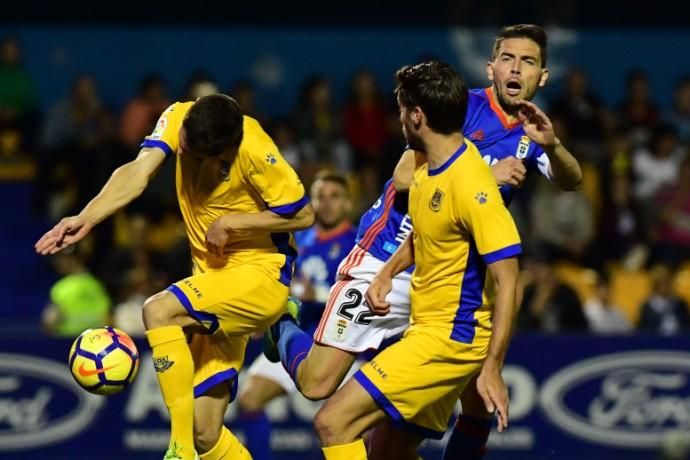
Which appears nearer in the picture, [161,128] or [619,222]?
[161,128]

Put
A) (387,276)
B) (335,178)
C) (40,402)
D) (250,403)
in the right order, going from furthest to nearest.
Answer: (40,402) < (335,178) < (250,403) < (387,276)

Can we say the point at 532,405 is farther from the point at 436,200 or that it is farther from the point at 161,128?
the point at 436,200

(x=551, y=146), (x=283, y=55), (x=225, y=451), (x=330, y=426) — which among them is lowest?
(x=225, y=451)

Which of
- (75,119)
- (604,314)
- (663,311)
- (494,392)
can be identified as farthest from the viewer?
(75,119)

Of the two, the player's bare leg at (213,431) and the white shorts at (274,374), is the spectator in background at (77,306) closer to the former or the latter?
the white shorts at (274,374)

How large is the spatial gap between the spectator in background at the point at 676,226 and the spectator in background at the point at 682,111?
1439mm

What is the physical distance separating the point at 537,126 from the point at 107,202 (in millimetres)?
1995

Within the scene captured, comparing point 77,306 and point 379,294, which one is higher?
point 379,294

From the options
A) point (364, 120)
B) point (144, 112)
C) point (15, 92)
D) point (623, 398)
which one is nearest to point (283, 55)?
point (364, 120)

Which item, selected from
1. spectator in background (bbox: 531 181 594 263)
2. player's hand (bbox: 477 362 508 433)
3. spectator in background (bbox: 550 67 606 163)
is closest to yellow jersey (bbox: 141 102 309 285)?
player's hand (bbox: 477 362 508 433)

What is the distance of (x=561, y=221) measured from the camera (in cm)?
1329

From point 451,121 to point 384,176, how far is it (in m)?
7.86

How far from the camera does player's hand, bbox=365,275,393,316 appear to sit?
20.2 ft

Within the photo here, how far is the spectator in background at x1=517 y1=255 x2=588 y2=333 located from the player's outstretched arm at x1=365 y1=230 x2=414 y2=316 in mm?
5713
